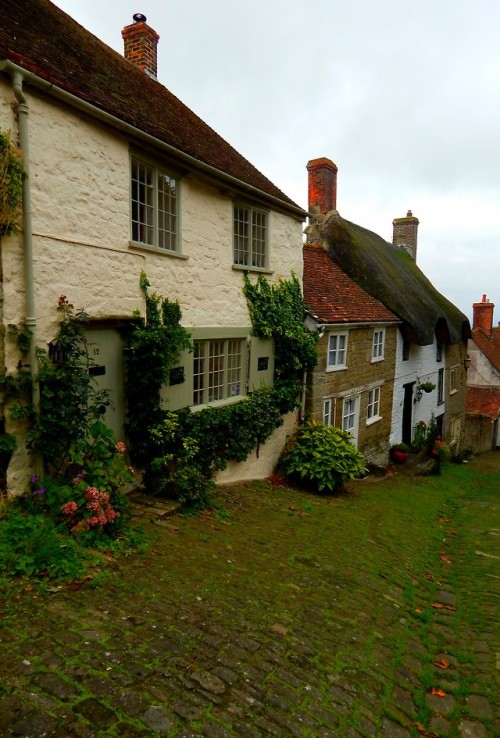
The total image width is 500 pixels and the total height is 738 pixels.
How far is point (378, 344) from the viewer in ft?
54.5

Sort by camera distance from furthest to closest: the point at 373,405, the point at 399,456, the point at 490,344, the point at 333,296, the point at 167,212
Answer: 1. the point at 490,344
2. the point at 399,456
3. the point at 373,405
4. the point at 333,296
5. the point at 167,212

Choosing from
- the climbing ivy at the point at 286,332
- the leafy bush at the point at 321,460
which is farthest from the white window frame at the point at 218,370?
the leafy bush at the point at 321,460

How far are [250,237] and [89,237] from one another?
4612 mm

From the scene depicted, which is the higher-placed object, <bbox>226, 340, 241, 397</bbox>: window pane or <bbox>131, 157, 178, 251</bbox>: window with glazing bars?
<bbox>131, 157, 178, 251</bbox>: window with glazing bars

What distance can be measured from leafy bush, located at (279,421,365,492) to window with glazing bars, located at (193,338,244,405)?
2.63 metres

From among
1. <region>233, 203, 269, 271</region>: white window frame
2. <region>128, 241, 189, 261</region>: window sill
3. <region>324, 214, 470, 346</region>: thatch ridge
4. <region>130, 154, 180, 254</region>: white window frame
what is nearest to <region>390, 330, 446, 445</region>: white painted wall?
<region>324, 214, 470, 346</region>: thatch ridge

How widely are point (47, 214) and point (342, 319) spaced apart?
9.03 metres

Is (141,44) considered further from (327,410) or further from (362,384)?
(362,384)

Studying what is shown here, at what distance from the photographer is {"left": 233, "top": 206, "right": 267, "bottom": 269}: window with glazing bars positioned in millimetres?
10484

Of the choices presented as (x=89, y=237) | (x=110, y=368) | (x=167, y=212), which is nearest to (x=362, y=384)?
(x=167, y=212)

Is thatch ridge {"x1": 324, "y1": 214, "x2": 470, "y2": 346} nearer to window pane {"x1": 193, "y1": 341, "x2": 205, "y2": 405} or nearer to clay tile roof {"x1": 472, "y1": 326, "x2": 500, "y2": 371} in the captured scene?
window pane {"x1": 193, "y1": 341, "x2": 205, "y2": 405}

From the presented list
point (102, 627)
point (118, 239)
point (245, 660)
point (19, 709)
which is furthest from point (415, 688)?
point (118, 239)

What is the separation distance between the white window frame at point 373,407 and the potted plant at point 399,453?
2064 millimetres

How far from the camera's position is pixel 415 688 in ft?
16.1
